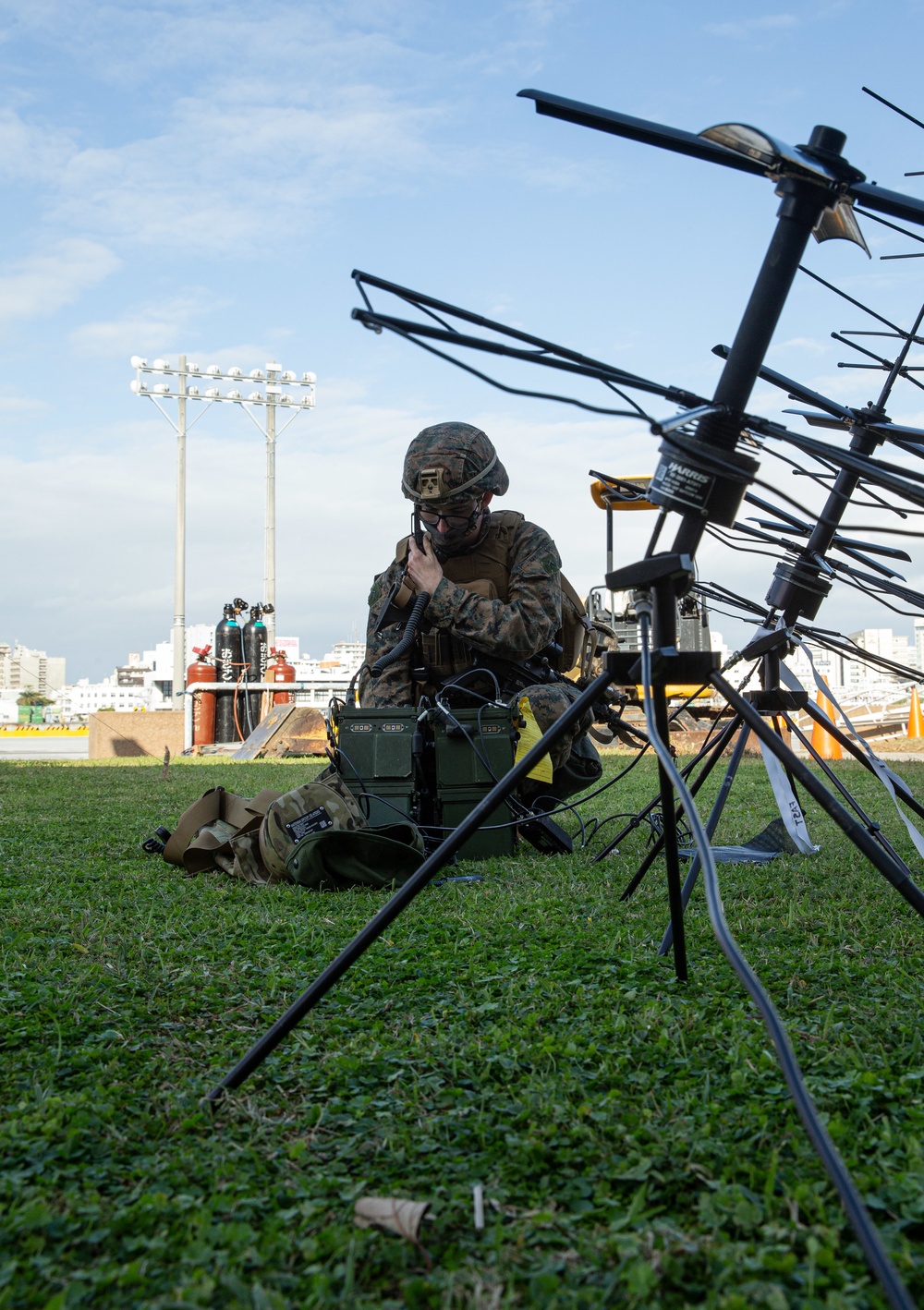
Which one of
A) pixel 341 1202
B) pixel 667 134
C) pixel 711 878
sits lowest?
pixel 341 1202

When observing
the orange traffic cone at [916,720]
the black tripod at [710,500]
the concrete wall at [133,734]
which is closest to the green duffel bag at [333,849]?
the black tripod at [710,500]

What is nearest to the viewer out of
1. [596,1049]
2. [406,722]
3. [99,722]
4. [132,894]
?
[596,1049]

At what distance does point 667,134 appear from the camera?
1.37m

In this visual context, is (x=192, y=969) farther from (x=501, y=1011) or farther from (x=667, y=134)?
(x=667, y=134)

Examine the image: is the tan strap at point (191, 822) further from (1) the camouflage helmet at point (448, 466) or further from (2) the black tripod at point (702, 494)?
(2) the black tripod at point (702, 494)

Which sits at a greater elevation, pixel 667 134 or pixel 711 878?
pixel 667 134

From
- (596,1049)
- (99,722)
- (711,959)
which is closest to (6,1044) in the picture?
(596,1049)

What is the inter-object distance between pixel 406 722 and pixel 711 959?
1971 millimetres

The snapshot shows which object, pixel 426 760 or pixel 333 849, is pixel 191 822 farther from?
pixel 426 760

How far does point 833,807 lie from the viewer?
1.36 meters

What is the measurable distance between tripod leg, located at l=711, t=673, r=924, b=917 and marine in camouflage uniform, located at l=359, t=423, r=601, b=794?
284 centimetres

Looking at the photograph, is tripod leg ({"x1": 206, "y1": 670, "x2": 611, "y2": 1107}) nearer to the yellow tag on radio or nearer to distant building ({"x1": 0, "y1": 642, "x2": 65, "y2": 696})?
the yellow tag on radio

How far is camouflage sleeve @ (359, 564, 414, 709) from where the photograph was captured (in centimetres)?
468

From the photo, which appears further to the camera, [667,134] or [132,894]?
[132,894]
